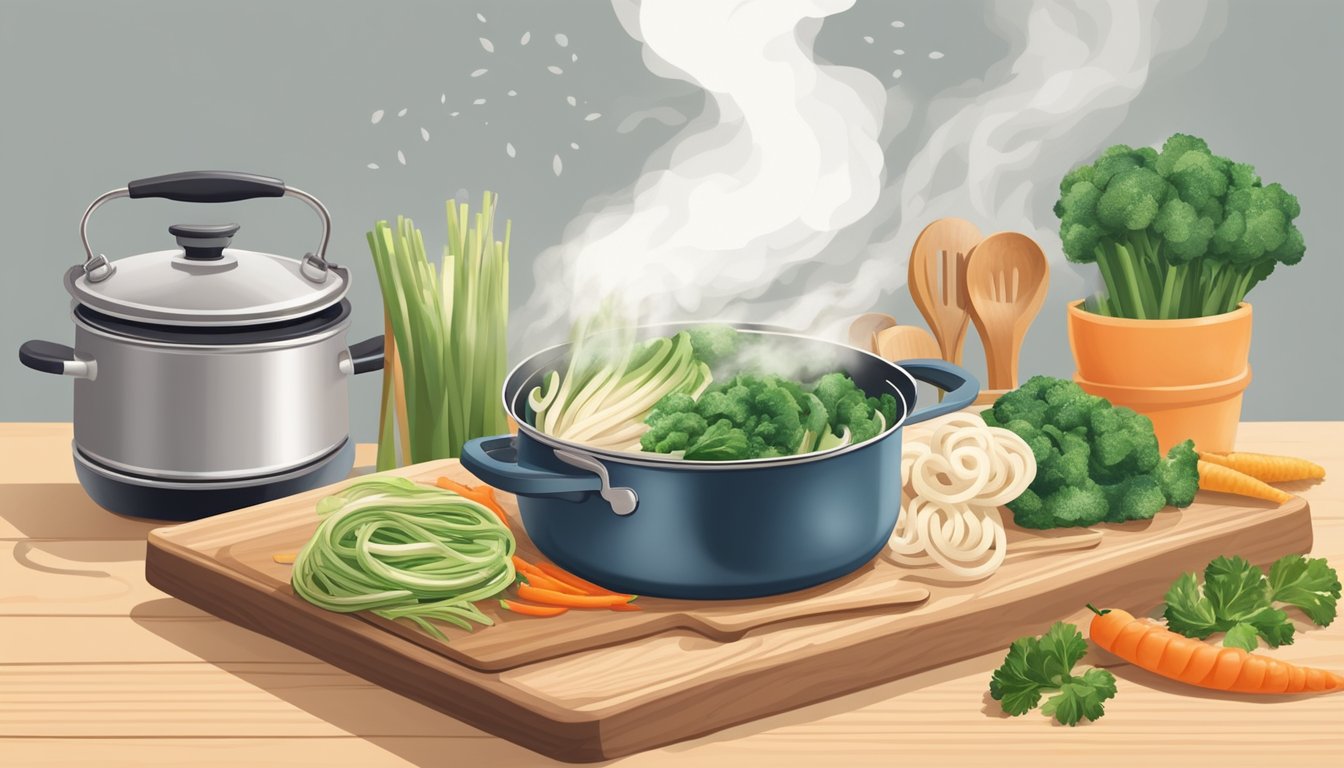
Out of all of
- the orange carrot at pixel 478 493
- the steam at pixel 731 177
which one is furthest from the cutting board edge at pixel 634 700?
the steam at pixel 731 177

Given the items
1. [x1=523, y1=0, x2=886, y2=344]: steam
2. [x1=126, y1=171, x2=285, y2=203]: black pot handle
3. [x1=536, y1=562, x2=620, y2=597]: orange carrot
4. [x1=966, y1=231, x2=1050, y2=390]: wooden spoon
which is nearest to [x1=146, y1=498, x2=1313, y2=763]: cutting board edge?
[x1=536, y1=562, x2=620, y2=597]: orange carrot

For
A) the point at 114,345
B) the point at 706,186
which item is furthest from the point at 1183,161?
the point at 114,345

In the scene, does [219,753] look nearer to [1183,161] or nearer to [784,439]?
[784,439]

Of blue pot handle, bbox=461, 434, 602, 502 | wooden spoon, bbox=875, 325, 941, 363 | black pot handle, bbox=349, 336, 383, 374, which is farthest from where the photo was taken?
wooden spoon, bbox=875, 325, 941, 363

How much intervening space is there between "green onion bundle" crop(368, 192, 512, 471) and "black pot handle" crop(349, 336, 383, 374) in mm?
61

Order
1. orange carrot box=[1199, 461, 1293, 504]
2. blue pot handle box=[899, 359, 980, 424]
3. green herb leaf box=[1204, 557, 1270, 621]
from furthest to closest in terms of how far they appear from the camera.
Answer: orange carrot box=[1199, 461, 1293, 504] < blue pot handle box=[899, 359, 980, 424] < green herb leaf box=[1204, 557, 1270, 621]

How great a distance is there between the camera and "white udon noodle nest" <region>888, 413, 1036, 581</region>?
2436 mm

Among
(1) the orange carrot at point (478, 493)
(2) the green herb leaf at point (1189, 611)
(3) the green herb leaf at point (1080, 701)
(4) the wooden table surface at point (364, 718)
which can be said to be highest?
(2) the green herb leaf at point (1189, 611)

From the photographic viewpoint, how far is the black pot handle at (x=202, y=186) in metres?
2.65

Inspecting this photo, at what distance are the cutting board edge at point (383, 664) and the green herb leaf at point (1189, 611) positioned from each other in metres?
0.79

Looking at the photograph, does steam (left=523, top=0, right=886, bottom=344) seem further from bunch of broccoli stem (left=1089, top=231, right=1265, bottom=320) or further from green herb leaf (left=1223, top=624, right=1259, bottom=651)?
green herb leaf (left=1223, top=624, right=1259, bottom=651)

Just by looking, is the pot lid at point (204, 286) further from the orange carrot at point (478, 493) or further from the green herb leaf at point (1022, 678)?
the green herb leaf at point (1022, 678)

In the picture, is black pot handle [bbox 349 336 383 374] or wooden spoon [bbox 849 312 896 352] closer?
black pot handle [bbox 349 336 383 374]

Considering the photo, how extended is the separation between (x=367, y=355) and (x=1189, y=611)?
1235 mm
